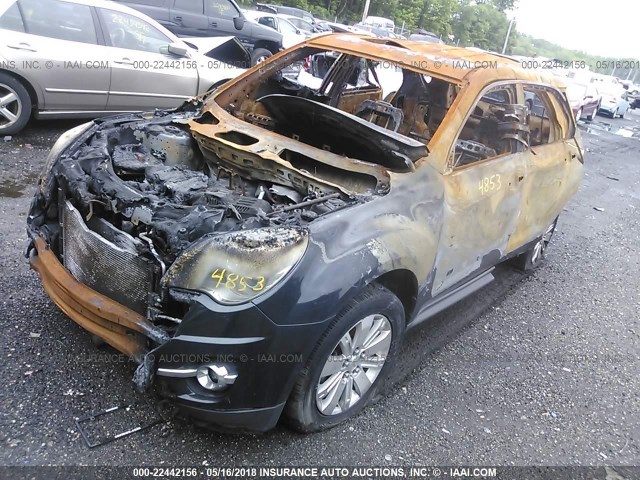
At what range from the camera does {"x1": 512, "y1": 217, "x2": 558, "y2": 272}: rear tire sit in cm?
483

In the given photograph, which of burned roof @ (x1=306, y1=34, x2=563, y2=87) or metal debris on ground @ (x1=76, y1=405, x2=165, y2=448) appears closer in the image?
metal debris on ground @ (x1=76, y1=405, x2=165, y2=448)

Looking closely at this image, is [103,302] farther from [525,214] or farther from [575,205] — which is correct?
[575,205]

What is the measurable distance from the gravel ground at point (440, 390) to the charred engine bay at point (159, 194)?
697mm

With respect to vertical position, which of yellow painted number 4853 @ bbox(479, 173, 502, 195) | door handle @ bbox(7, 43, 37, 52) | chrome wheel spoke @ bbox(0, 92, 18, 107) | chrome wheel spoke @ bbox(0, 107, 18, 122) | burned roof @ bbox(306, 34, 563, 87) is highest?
burned roof @ bbox(306, 34, 563, 87)

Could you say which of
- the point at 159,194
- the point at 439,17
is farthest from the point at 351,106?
the point at 439,17

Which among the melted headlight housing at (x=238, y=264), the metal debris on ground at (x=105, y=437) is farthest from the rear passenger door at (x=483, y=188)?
the metal debris on ground at (x=105, y=437)

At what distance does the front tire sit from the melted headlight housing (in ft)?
1.26

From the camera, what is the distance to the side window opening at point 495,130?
3777 millimetres

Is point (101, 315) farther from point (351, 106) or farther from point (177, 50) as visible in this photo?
point (177, 50)

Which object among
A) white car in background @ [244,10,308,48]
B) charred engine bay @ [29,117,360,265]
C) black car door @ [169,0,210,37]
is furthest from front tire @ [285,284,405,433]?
white car in background @ [244,10,308,48]

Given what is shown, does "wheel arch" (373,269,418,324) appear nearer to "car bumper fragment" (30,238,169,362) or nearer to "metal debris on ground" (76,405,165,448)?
"car bumper fragment" (30,238,169,362)

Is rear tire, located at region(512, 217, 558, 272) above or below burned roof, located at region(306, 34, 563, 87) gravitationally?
below

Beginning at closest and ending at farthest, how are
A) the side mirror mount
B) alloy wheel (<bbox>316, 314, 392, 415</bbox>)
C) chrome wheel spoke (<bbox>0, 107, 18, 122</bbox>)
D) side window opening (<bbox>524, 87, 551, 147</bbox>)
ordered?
alloy wheel (<bbox>316, 314, 392, 415</bbox>)
side window opening (<bbox>524, 87, 551, 147</bbox>)
chrome wheel spoke (<bbox>0, 107, 18, 122</bbox>)
the side mirror mount

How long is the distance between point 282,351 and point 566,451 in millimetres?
1754
